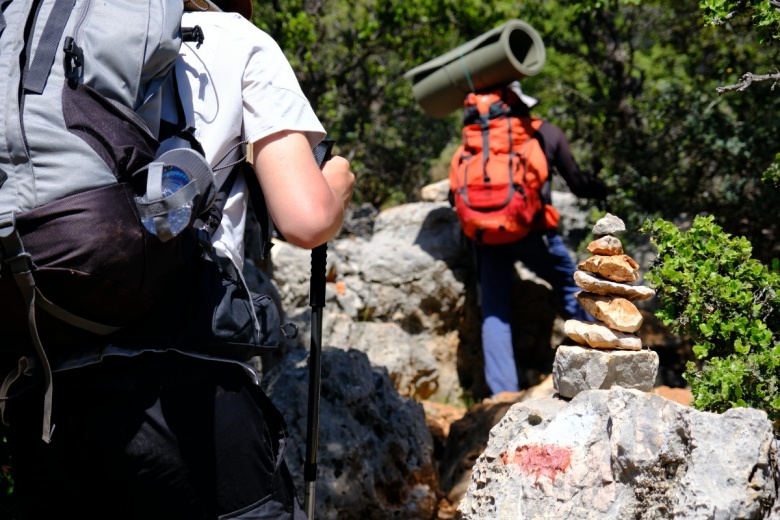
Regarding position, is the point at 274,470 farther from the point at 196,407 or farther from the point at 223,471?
the point at 196,407

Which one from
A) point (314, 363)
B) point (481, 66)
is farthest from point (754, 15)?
point (481, 66)

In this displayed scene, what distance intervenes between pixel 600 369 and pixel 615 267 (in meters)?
0.35

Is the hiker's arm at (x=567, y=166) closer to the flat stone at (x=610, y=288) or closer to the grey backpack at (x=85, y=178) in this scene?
the flat stone at (x=610, y=288)

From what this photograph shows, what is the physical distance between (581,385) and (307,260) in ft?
12.1

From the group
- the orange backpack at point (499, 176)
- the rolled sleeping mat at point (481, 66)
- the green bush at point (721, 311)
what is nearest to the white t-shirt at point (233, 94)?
the green bush at point (721, 311)

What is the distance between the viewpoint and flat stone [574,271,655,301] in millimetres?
2738

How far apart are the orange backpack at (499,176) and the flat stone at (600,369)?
254cm

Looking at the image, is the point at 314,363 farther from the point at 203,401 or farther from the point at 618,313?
the point at 618,313

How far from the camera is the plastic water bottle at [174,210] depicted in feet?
4.87

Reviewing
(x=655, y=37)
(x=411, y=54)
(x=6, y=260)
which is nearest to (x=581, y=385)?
(x=6, y=260)

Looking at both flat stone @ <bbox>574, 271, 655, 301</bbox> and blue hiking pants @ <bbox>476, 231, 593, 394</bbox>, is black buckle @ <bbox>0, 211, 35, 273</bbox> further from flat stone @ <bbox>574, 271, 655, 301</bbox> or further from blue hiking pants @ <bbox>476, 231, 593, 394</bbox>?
blue hiking pants @ <bbox>476, 231, 593, 394</bbox>

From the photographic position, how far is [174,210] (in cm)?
149

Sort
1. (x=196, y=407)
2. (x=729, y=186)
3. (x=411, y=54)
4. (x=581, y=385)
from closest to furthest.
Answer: (x=196, y=407) → (x=581, y=385) → (x=729, y=186) → (x=411, y=54)

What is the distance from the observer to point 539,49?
217 inches
